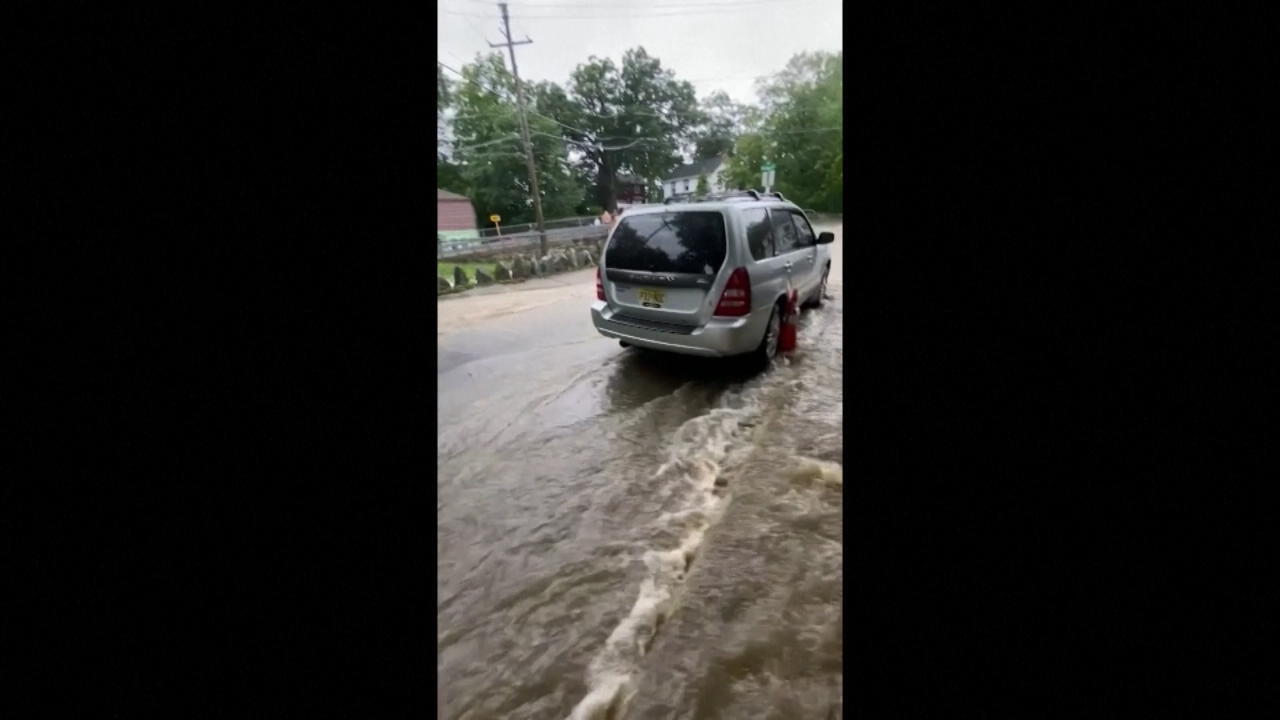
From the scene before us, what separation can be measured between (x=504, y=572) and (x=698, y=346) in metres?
2.54

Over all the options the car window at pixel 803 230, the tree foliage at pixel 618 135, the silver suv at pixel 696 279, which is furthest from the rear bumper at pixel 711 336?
the tree foliage at pixel 618 135

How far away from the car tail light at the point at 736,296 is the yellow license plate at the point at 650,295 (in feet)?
1.81

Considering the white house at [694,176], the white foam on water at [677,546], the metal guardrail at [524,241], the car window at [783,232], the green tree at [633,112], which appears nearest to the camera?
the white foam on water at [677,546]

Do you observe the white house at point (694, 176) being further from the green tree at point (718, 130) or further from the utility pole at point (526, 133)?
the utility pole at point (526, 133)

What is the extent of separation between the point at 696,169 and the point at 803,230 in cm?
3656

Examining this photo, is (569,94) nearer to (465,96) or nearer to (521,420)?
(465,96)

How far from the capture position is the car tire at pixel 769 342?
512 centimetres

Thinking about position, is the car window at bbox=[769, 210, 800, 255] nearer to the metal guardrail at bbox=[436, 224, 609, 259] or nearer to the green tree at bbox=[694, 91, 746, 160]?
the metal guardrail at bbox=[436, 224, 609, 259]

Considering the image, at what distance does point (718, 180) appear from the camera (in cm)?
3534

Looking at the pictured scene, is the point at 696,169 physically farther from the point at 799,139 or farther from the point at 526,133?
the point at 526,133

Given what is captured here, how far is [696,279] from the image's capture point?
442cm

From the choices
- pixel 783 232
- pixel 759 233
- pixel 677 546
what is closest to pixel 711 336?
pixel 759 233

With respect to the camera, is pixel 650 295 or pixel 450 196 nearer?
pixel 650 295

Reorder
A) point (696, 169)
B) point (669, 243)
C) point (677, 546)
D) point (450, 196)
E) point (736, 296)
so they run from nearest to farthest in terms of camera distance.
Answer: point (677, 546) < point (736, 296) < point (669, 243) < point (450, 196) < point (696, 169)
